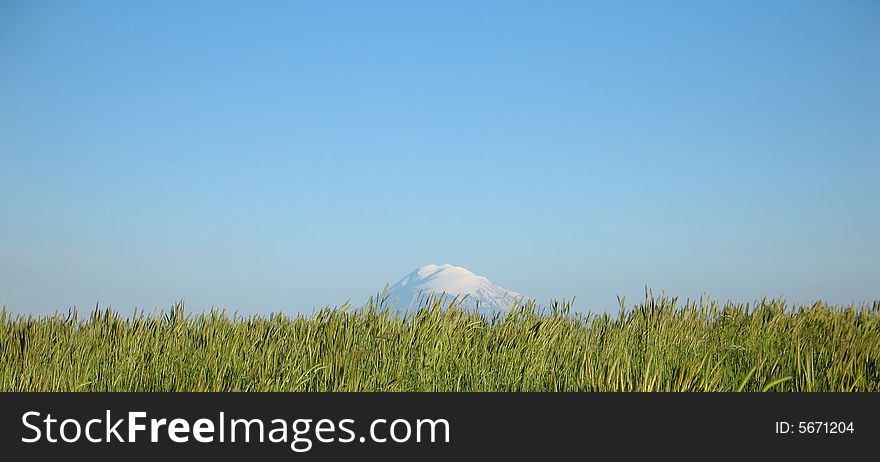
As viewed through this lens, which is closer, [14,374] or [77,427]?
[77,427]

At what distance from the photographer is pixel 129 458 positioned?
4.16 m

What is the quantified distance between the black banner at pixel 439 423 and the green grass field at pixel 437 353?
0.42 m

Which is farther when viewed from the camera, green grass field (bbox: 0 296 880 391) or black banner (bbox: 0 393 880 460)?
green grass field (bbox: 0 296 880 391)

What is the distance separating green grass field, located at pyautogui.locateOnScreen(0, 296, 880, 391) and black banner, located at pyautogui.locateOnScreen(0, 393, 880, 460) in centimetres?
42

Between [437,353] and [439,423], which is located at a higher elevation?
[437,353]

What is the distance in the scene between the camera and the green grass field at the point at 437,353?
537cm

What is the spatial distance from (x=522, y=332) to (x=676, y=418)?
2286 millimetres

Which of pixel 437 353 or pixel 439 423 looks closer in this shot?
pixel 439 423

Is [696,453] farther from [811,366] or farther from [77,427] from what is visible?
[77,427]

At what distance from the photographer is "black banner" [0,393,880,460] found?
4.21 meters

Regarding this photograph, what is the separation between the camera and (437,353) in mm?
5852

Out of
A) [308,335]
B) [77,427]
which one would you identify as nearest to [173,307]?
[308,335]

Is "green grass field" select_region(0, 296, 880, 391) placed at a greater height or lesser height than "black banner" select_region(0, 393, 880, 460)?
greater

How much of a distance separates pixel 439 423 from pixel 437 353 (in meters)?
1.50
